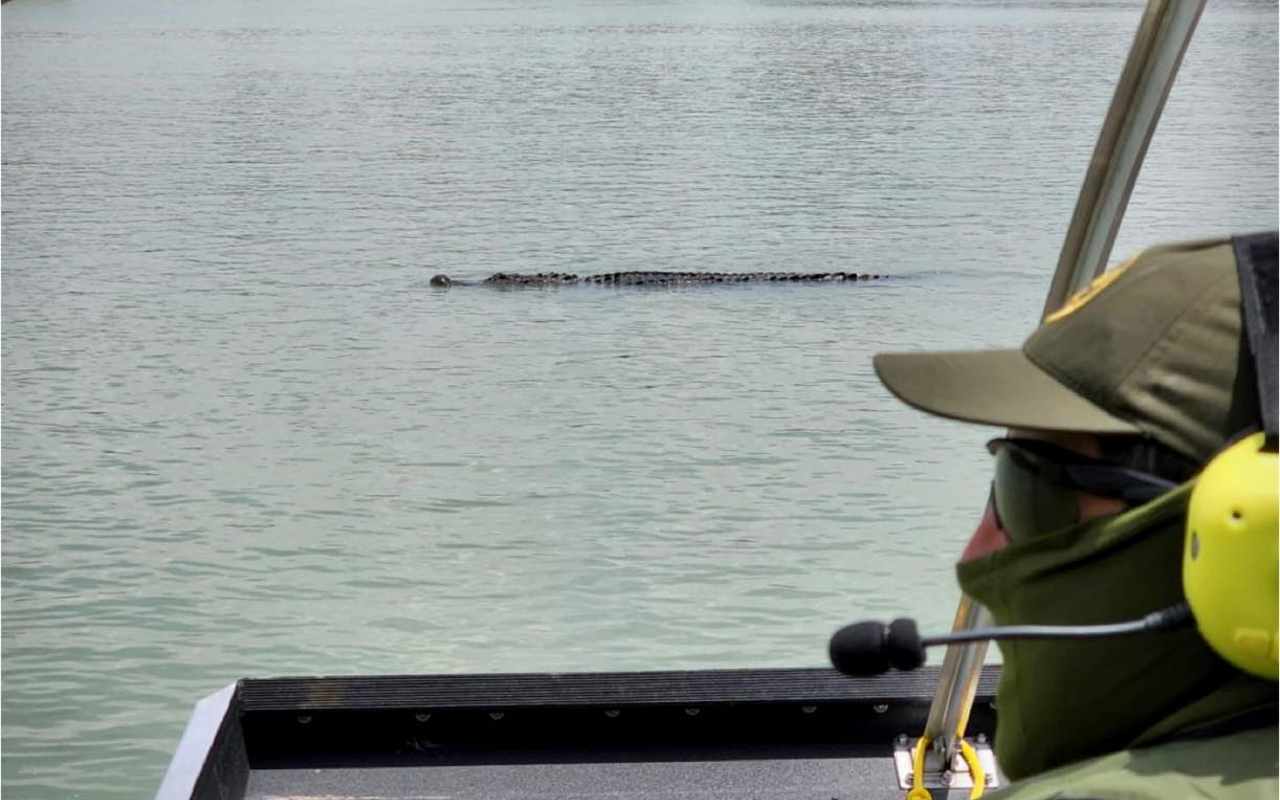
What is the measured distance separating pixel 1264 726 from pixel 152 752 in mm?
3855

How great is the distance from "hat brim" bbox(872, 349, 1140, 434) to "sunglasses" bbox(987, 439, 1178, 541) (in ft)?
0.06

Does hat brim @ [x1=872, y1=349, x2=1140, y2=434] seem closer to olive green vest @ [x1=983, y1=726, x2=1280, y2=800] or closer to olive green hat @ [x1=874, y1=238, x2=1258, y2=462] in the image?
olive green hat @ [x1=874, y1=238, x2=1258, y2=462]

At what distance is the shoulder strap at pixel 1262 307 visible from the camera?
744 mm

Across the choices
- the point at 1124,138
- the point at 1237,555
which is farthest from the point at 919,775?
the point at 1237,555

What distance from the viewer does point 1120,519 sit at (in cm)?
80

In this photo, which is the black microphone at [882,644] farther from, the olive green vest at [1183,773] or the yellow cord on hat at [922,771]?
the yellow cord on hat at [922,771]

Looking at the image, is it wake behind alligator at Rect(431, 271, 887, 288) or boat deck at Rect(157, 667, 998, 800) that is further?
wake behind alligator at Rect(431, 271, 887, 288)

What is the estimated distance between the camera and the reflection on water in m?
5.40

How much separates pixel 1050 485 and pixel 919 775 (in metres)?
1.19

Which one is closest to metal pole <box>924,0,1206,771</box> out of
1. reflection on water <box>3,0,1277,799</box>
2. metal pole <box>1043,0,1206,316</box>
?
metal pole <box>1043,0,1206,316</box>

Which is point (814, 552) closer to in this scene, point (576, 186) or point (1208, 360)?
point (1208, 360)

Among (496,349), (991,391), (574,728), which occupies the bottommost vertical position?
(496,349)

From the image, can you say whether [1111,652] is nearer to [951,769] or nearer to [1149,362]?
[1149,362]

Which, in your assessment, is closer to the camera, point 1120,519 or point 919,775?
point 1120,519
